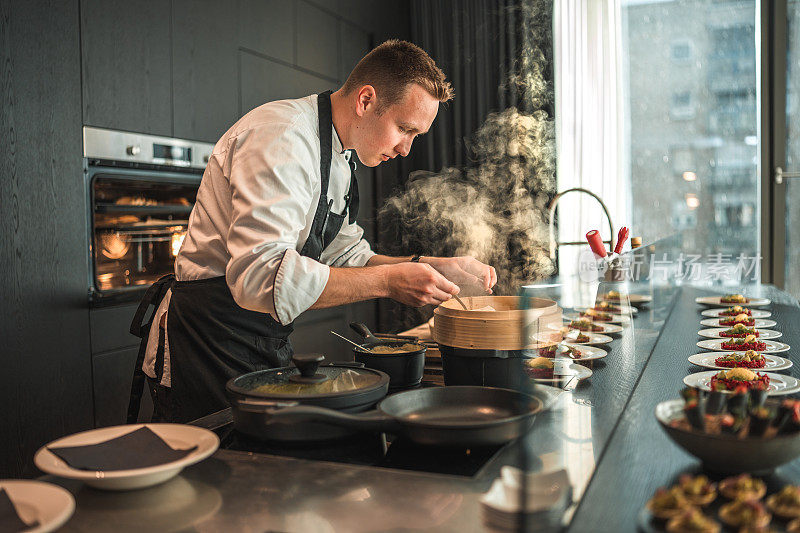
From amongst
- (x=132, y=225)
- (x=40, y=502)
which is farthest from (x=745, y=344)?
(x=132, y=225)

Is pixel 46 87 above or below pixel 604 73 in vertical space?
below

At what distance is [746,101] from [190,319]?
14.2 ft

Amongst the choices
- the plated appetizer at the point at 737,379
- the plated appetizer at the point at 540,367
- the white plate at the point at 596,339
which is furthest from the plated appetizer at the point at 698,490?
the white plate at the point at 596,339

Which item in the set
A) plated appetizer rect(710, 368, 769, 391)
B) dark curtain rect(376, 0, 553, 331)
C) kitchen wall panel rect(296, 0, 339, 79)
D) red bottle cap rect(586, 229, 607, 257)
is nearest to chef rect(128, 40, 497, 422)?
red bottle cap rect(586, 229, 607, 257)

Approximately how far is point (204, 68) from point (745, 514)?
331 cm

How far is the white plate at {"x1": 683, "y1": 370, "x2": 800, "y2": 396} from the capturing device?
54.6 inches

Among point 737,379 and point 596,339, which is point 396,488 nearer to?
point 737,379

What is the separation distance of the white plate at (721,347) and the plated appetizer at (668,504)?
3.99ft

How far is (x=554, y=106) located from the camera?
16.4 ft

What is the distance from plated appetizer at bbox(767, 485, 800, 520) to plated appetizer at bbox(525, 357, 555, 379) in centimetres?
58

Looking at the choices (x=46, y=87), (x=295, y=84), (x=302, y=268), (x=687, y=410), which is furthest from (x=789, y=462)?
(x=295, y=84)

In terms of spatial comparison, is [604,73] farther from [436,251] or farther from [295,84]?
[295,84]

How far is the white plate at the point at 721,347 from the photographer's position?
6.22ft

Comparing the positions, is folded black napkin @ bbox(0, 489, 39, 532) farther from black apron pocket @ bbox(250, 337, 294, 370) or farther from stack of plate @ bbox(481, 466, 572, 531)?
black apron pocket @ bbox(250, 337, 294, 370)
